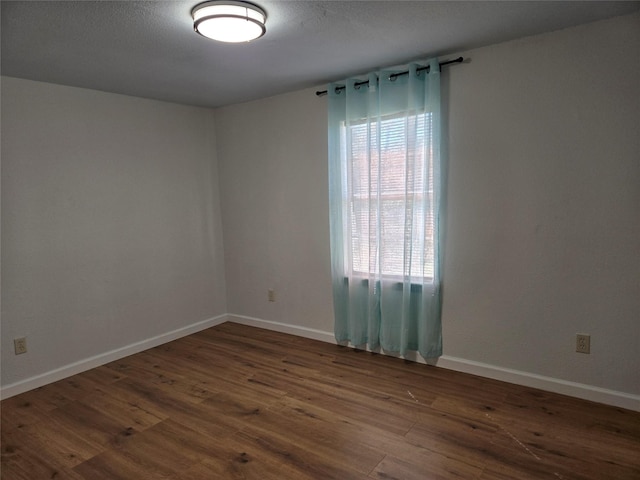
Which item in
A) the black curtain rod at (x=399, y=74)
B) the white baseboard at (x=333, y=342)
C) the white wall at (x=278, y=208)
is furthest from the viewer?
the white wall at (x=278, y=208)

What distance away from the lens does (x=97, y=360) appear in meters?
3.41

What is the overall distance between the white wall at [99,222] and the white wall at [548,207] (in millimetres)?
2559

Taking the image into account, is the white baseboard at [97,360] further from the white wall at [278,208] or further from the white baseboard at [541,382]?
the white baseboard at [541,382]

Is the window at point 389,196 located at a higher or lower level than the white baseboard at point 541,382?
higher

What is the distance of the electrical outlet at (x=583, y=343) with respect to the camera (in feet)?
8.34

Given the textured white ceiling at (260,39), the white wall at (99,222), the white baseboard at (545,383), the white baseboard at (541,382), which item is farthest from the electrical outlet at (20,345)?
the white baseboard at (545,383)

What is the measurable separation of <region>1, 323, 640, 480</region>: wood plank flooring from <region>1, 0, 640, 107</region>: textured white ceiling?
7.49ft

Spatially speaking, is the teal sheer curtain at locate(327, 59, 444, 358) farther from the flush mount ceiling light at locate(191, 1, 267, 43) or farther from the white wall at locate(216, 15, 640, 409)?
the flush mount ceiling light at locate(191, 1, 267, 43)

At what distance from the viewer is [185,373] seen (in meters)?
3.21

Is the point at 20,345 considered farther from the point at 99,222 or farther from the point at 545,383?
the point at 545,383

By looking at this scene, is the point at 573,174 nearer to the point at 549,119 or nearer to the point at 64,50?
the point at 549,119

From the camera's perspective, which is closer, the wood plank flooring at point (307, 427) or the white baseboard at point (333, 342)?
the wood plank flooring at point (307, 427)

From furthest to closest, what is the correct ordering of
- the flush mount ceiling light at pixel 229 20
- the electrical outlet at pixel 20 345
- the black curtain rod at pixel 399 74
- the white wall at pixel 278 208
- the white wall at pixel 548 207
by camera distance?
the white wall at pixel 278 208
the electrical outlet at pixel 20 345
the black curtain rod at pixel 399 74
the white wall at pixel 548 207
the flush mount ceiling light at pixel 229 20

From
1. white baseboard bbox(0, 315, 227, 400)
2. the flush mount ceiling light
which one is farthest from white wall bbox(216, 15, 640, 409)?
white baseboard bbox(0, 315, 227, 400)
